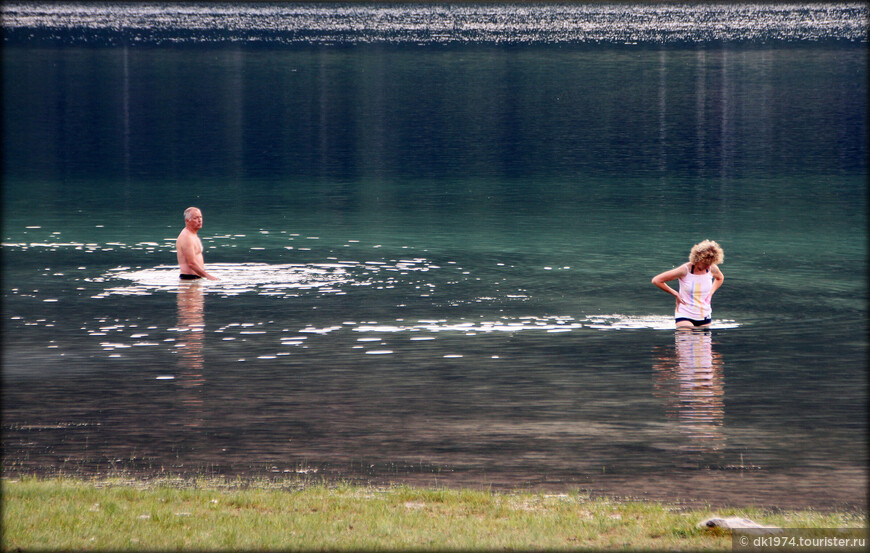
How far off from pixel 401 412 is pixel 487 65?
292ft

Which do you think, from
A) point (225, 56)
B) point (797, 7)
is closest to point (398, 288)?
point (225, 56)

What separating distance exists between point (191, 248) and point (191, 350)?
5.83m

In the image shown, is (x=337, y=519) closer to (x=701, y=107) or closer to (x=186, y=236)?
(x=186, y=236)

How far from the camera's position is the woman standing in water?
1619 cm

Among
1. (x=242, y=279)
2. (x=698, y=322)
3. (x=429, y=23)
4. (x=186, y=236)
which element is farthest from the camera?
(x=429, y=23)

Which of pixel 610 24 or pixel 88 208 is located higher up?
pixel 610 24

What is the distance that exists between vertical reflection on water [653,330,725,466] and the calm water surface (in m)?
0.05

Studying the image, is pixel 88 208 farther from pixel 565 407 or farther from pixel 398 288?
pixel 565 407

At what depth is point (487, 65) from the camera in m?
99.4

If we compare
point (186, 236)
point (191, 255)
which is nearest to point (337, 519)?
point (186, 236)

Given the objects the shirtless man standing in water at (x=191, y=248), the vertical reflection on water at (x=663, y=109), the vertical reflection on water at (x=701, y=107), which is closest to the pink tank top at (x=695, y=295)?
the shirtless man standing in water at (x=191, y=248)

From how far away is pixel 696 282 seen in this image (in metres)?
16.4

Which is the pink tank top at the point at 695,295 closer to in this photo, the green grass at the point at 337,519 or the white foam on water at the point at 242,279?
the white foam on water at the point at 242,279

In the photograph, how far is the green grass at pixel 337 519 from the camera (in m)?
7.69
